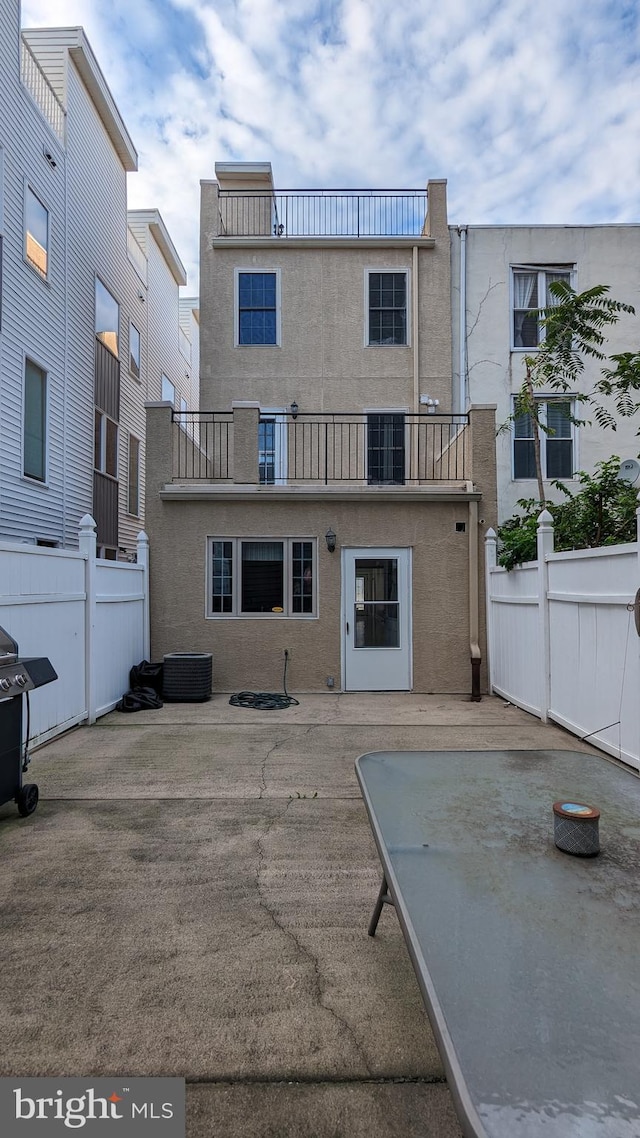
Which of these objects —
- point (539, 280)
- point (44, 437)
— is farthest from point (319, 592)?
point (539, 280)

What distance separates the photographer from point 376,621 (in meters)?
8.57

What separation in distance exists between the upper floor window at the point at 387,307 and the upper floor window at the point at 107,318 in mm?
5466

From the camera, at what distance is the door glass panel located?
337 inches

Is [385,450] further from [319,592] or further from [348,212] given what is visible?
[348,212]

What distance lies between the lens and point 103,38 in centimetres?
1059

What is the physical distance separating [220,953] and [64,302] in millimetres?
10898

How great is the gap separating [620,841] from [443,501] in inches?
273

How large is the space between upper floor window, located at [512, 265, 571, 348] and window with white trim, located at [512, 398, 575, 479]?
57.1 inches

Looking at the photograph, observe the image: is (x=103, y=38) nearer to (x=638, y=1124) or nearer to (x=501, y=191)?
(x=501, y=191)

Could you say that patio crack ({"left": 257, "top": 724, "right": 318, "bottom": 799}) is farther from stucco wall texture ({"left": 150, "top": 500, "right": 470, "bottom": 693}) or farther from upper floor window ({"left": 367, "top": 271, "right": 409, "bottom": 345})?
upper floor window ({"left": 367, "top": 271, "right": 409, "bottom": 345})

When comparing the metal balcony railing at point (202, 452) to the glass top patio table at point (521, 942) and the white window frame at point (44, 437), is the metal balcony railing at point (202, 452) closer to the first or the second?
the white window frame at point (44, 437)

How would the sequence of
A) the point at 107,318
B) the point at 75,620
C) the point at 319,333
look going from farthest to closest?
the point at 107,318
the point at 319,333
the point at 75,620

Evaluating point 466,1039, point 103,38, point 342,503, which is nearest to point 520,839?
point 466,1039

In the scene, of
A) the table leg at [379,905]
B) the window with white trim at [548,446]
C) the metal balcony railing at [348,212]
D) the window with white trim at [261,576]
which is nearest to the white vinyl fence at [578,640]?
the window with white trim at [261,576]
